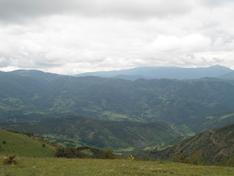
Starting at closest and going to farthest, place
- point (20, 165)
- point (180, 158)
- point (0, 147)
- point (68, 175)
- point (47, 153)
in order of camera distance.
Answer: point (68, 175)
point (20, 165)
point (180, 158)
point (0, 147)
point (47, 153)

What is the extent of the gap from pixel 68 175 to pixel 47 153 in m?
42.8

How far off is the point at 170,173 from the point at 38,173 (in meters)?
11.0

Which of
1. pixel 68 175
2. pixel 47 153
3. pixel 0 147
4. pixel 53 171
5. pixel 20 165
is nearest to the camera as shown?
pixel 68 175

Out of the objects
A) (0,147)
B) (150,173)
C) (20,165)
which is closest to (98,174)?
(150,173)

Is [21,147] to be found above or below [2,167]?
below

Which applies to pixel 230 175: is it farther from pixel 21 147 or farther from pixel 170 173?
pixel 21 147

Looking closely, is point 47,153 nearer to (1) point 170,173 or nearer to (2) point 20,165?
(2) point 20,165

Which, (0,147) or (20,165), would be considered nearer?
(20,165)

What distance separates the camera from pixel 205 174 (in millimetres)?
31594

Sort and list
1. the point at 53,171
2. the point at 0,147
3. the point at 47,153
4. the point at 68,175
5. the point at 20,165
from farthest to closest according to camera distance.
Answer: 1. the point at 47,153
2. the point at 0,147
3. the point at 20,165
4. the point at 53,171
5. the point at 68,175

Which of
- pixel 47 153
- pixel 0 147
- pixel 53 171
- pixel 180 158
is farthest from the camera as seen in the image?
pixel 47 153

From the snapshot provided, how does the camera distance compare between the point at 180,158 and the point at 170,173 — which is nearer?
the point at 170,173

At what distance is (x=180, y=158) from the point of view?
59.0m

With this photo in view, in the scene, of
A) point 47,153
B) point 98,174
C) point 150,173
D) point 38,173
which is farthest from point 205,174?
point 47,153
